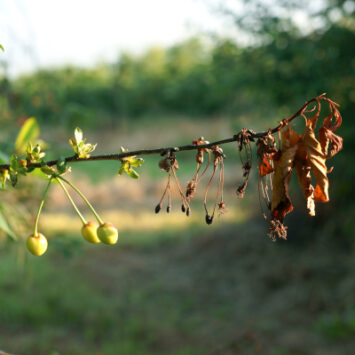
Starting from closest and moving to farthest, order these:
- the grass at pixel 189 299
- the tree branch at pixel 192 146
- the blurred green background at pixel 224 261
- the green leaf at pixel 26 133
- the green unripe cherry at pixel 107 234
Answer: the tree branch at pixel 192 146
the green unripe cherry at pixel 107 234
the green leaf at pixel 26 133
the blurred green background at pixel 224 261
the grass at pixel 189 299

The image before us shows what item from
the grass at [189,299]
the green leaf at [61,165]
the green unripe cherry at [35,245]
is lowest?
the green unripe cherry at [35,245]

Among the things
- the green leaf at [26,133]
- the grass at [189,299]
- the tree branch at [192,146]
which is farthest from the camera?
the grass at [189,299]

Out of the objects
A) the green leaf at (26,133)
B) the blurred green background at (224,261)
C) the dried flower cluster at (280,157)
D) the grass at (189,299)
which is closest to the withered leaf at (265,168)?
the dried flower cluster at (280,157)

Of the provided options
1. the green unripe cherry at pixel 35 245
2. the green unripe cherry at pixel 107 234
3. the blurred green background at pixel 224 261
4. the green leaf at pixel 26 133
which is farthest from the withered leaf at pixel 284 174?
the blurred green background at pixel 224 261

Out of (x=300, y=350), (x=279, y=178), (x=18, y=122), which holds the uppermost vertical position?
(x=18, y=122)

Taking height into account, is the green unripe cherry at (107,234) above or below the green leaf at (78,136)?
below

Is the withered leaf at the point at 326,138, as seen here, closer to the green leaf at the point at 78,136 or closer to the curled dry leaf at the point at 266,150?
the curled dry leaf at the point at 266,150

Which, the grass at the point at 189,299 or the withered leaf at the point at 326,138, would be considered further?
the grass at the point at 189,299

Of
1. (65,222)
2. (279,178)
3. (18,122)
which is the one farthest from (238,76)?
(65,222)

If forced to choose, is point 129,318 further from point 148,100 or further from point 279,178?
point 148,100

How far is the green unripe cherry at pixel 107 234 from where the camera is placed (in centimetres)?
65

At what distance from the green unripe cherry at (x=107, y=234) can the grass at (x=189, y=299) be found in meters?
2.24

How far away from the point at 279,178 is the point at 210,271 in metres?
4.27

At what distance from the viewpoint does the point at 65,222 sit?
20.9ft
